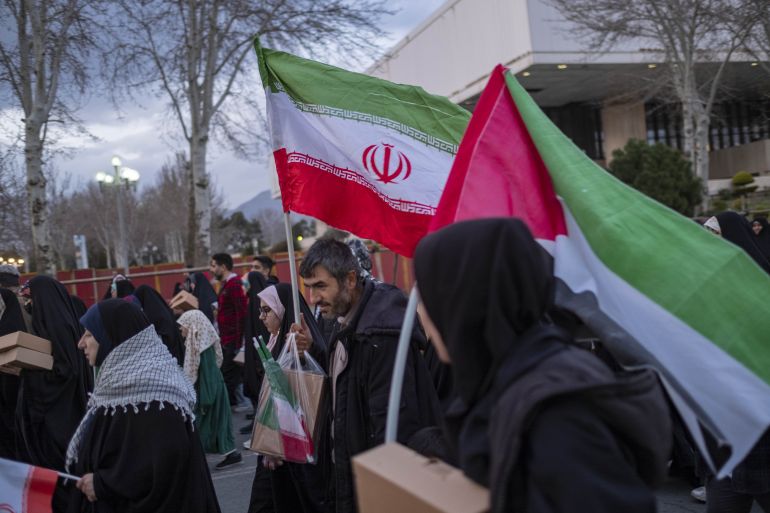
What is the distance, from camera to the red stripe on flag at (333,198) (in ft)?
13.6

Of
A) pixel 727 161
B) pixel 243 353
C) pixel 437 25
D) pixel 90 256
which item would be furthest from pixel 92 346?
pixel 90 256

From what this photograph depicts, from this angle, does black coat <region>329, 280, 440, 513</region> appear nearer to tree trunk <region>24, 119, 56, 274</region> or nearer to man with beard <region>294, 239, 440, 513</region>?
man with beard <region>294, 239, 440, 513</region>

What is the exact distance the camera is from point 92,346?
3723mm

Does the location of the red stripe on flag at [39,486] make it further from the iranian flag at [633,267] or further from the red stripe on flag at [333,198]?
the iranian flag at [633,267]

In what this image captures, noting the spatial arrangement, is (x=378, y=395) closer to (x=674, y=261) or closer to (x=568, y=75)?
(x=674, y=261)

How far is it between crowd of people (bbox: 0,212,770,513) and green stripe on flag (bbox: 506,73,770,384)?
1.00ft

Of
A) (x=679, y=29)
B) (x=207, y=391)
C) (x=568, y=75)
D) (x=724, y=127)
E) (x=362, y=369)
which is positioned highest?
(x=568, y=75)

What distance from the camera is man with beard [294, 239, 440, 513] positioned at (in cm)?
338

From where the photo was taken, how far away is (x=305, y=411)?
12.5 feet

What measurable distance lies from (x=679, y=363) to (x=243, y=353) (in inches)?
291

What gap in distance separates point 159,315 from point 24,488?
3.87m

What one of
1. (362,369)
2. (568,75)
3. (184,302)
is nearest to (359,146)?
(362,369)

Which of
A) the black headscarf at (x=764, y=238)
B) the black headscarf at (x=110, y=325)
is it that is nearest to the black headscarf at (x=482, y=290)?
the black headscarf at (x=110, y=325)

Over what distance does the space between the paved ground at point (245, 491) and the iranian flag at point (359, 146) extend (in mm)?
3201
